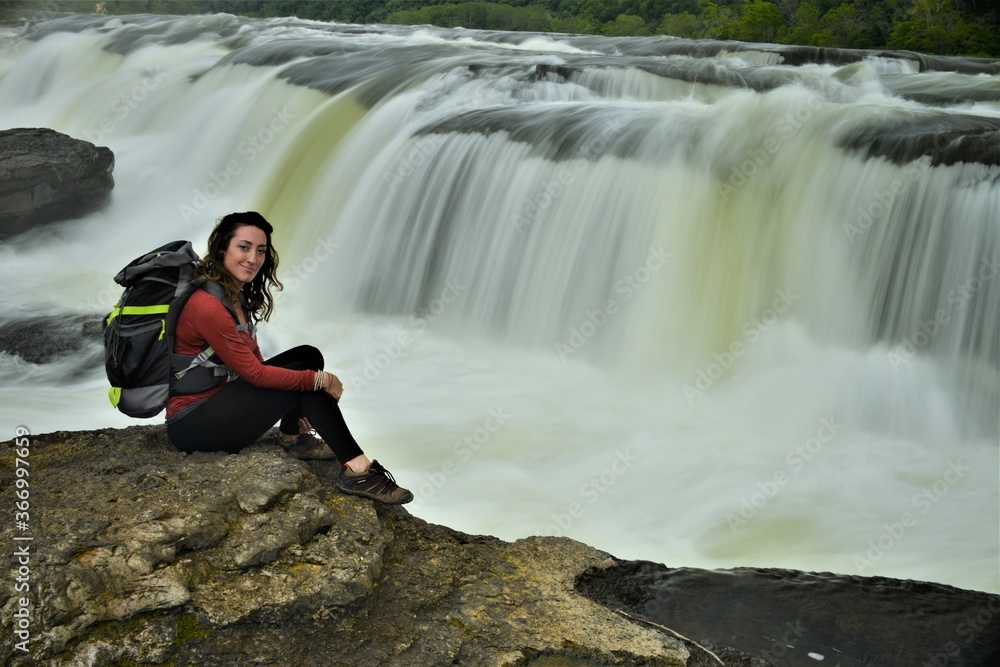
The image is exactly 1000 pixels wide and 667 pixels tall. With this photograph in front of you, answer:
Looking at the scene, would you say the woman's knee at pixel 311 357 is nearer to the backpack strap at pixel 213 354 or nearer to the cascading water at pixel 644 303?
the backpack strap at pixel 213 354

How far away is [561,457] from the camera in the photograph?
5273 millimetres

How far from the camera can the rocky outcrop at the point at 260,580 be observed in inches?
100

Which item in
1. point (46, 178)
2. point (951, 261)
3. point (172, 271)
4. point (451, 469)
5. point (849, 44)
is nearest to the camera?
point (172, 271)

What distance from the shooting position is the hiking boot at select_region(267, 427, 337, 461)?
11.9ft

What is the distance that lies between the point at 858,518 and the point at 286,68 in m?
9.93

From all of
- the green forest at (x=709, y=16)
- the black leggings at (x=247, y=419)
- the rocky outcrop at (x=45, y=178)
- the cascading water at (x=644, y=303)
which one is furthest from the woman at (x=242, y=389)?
the green forest at (x=709, y=16)

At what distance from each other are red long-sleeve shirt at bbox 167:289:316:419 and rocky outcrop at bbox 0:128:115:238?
7.14 m

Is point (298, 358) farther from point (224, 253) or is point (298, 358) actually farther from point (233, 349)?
point (224, 253)

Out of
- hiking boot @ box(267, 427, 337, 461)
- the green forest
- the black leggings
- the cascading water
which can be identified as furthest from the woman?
the green forest

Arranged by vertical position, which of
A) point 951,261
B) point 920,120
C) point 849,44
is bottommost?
point 951,261

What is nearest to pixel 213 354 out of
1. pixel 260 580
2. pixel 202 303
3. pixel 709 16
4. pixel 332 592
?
pixel 202 303

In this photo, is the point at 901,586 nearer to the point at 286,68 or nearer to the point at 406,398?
the point at 406,398

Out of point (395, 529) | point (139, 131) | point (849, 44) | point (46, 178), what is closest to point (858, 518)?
point (395, 529)

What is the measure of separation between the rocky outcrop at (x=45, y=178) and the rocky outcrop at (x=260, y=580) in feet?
22.7
